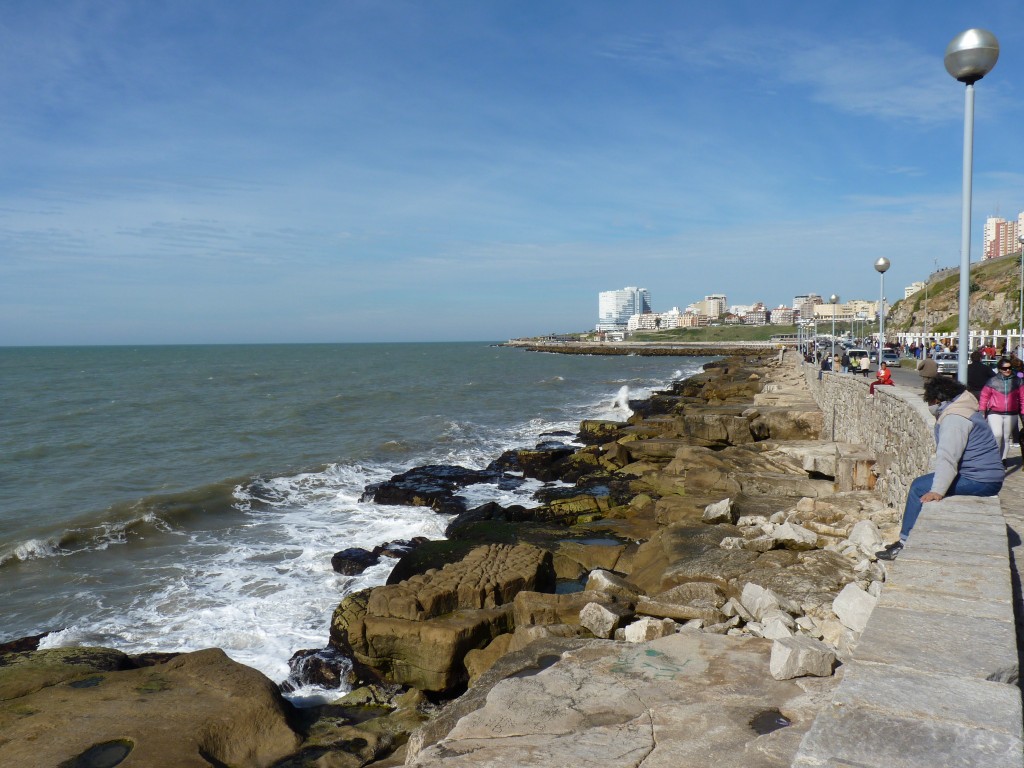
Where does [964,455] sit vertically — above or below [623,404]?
above

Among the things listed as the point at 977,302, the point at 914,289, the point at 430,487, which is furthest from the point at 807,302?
the point at 430,487

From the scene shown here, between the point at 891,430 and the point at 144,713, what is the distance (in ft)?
31.9

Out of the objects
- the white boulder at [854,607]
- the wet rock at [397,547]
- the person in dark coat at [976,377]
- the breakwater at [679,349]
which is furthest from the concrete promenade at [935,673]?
the breakwater at [679,349]

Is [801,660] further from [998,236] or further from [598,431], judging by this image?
[998,236]

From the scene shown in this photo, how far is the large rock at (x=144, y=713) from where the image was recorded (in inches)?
224

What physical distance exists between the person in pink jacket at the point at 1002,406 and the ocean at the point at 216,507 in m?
8.57

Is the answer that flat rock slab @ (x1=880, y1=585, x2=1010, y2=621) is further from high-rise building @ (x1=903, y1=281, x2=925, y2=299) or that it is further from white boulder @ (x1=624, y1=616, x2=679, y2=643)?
high-rise building @ (x1=903, y1=281, x2=925, y2=299)

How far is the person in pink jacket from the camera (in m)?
8.03

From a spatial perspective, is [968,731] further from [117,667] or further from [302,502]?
[302,502]

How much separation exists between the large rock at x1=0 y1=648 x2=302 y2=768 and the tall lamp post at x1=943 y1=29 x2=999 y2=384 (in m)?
7.61

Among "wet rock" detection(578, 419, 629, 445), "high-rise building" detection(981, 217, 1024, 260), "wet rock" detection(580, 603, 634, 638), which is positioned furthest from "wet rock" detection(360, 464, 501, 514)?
"high-rise building" detection(981, 217, 1024, 260)

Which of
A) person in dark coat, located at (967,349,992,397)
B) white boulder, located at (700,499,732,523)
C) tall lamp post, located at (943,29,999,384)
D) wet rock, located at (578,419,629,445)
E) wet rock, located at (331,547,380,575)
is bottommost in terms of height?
wet rock, located at (331,547,380,575)

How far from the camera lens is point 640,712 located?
4.52 metres

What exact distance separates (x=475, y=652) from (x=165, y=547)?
9.56 m
